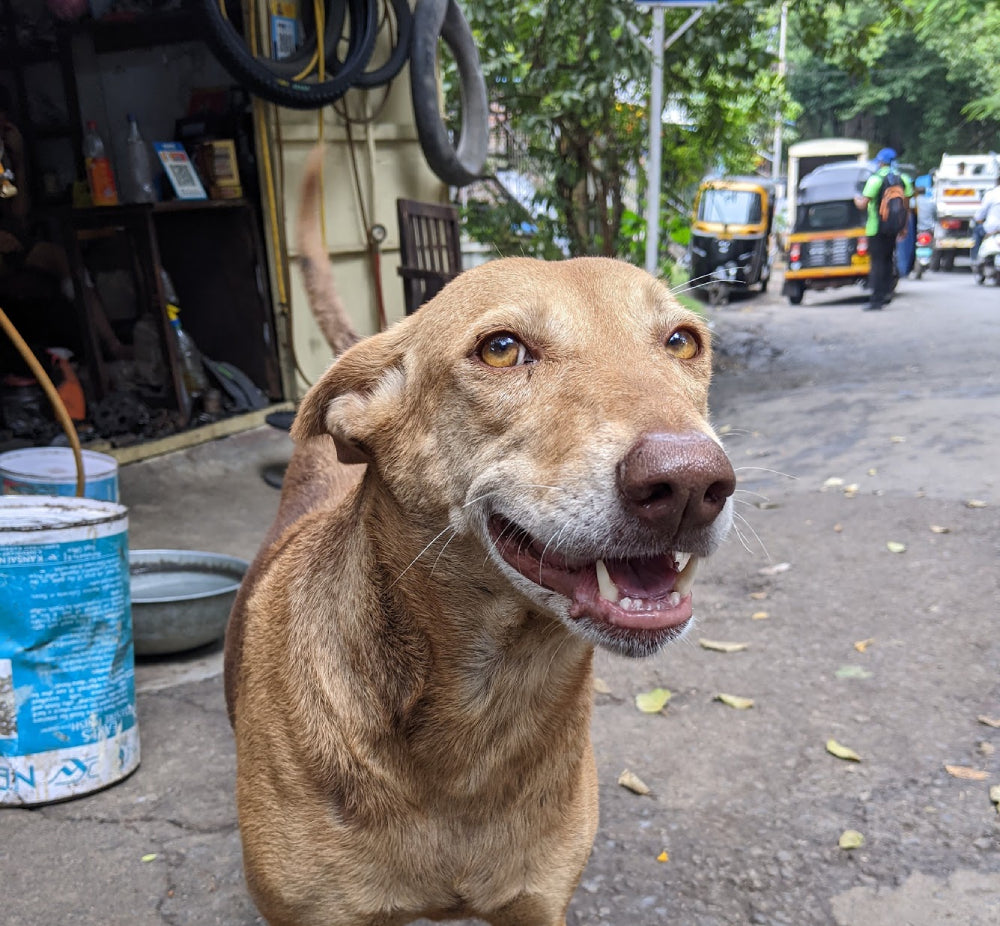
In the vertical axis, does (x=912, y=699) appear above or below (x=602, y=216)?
below

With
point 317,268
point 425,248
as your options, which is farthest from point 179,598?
point 425,248

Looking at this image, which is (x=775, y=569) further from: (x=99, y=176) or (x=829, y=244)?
(x=829, y=244)

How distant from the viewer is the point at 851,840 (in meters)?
2.86

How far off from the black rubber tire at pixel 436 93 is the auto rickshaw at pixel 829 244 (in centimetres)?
1365

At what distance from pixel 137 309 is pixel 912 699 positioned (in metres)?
6.24

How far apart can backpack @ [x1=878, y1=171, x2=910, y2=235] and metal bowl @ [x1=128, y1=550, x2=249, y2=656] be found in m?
14.6

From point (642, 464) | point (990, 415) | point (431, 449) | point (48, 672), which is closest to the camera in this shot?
point (642, 464)

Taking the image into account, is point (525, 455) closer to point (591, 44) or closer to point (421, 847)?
point (421, 847)

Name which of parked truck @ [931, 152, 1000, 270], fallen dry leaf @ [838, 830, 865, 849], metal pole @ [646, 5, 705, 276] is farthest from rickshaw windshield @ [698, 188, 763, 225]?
fallen dry leaf @ [838, 830, 865, 849]

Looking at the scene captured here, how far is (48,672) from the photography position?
9.44 feet

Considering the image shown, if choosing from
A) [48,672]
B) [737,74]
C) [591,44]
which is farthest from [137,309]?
[737,74]

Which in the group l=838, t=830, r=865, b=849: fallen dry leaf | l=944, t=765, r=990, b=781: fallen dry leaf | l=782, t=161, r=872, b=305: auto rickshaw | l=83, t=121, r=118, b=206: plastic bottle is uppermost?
l=83, t=121, r=118, b=206: plastic bottle

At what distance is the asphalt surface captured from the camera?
2.66 metres

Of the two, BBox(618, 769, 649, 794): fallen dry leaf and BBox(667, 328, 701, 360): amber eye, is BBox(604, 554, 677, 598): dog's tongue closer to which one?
BBox(667, 328, 701, 360): amber eye
